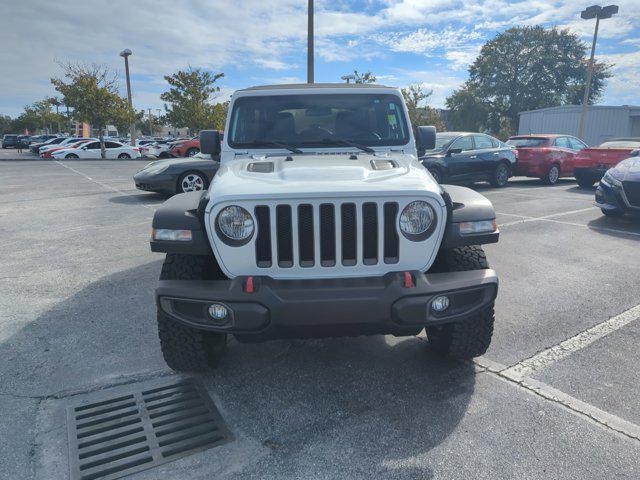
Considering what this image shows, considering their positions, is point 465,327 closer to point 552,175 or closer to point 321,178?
point 321,178

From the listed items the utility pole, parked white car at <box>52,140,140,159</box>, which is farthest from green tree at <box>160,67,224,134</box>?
the utility pole

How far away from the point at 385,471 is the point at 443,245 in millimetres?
1226

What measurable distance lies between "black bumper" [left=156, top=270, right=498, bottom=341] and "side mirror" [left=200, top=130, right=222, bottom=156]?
178 centimetres

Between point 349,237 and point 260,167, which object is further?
point 260,167

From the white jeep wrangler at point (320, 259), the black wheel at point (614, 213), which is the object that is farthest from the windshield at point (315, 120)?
the black wheel at point (614, 213)

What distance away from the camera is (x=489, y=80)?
51469mm

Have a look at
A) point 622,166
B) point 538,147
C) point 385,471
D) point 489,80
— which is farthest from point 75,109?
point 489,80

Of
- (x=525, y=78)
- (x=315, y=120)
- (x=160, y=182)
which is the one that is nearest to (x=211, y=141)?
(x=315, y=120)

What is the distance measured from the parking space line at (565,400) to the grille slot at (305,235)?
59.3 inches

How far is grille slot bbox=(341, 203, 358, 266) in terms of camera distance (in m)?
2.49

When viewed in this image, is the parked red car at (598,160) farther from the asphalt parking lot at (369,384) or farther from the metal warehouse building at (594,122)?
the metal warehouse building at (594,122)

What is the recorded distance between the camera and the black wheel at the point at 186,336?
8.90 ft

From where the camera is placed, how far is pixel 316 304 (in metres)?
2.35

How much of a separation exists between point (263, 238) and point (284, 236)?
113 millimetres
